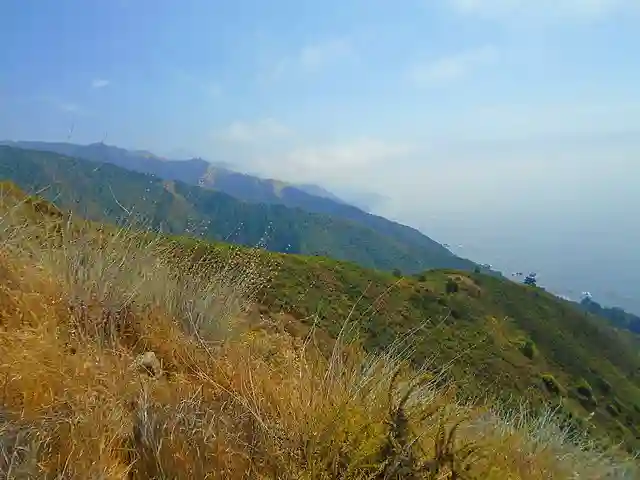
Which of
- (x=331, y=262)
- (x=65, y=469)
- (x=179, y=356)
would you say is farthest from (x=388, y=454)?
(x=331, y=262)

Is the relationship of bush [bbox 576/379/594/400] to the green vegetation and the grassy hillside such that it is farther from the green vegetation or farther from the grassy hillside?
the green vegetation

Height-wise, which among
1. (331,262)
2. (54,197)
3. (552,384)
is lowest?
(552,384)

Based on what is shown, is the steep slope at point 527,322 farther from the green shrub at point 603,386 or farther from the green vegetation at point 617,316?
the green vegetation at point 617,316

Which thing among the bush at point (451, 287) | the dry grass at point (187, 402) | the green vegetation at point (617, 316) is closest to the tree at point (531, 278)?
the bush at point (451, 287)

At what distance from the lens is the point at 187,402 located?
240 cm

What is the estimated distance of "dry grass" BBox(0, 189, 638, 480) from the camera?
2.06 m

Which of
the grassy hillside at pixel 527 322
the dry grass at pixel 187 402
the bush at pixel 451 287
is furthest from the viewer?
the bush at pixel 451 287

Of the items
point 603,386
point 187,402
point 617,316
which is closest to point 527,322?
point 603,386

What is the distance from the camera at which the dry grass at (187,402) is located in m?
2.06

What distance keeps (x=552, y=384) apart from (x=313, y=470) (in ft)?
104

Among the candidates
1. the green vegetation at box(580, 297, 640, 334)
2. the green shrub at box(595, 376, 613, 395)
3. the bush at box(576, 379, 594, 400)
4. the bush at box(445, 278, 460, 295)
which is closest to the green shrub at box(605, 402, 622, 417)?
the bush at box(576, 379, 594, 400)

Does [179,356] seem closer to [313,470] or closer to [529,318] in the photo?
[313,470]

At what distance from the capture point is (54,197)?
434cm

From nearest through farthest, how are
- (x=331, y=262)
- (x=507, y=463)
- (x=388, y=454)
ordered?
(x=388, y=454) → (x=507, y=463) → (x=331, y=262)
